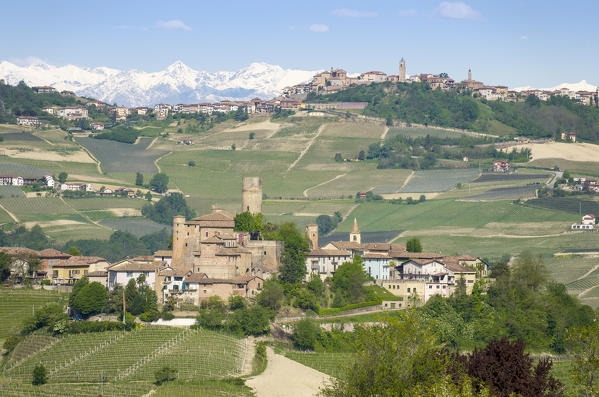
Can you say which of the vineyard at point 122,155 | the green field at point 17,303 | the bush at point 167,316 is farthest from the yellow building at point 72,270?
the vineyard at point 122,155

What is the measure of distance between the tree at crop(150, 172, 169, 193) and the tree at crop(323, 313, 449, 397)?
121192 mm

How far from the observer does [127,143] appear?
7717 inches

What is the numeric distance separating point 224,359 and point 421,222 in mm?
76038

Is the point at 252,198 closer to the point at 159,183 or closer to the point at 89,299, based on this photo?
the point at 89,299

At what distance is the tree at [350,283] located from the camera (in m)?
74.5

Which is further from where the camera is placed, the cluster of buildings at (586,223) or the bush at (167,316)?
the cluster of buildings at (586,223)

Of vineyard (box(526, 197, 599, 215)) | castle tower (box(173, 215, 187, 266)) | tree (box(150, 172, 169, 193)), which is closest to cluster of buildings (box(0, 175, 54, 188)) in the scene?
tree (box(150, 172, 169, 193))

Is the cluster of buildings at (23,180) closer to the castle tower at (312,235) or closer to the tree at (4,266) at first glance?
the tree at (4,266)

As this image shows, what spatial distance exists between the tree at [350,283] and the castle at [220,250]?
4.94 m

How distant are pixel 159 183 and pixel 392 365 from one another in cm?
12430

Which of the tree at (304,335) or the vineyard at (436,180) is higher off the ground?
the vineyard at (436,180)

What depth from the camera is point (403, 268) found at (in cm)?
7981

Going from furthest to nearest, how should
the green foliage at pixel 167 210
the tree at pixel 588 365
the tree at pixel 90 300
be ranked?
the green foliage at pixel 167 210 → the tree at pixel 90 300 → the tree at pixel 588 365

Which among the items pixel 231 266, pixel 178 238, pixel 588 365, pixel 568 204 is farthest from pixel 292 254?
pixel 568 204
